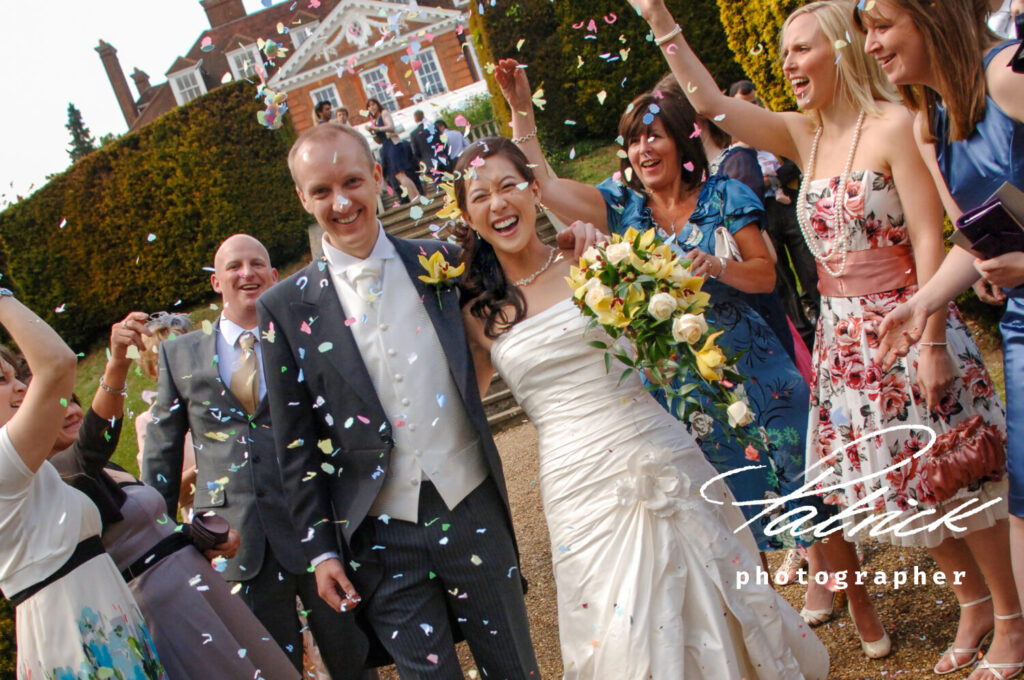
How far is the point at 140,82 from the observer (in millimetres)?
51406

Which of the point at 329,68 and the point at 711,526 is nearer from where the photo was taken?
the point at 711,526

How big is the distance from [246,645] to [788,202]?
5183 mm

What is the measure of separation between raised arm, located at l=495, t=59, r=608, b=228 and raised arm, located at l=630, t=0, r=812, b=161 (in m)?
0.58

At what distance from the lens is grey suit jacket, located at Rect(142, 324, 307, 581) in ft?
12.4

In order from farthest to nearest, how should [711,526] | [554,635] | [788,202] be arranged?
[788,202], [554,635], [711,526]

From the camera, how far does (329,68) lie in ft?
95.7

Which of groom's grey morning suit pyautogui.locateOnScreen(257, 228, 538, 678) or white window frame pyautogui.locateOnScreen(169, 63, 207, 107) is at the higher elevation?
white window frame pyautogui.locateOnScreen(169, 63, 207, 107)

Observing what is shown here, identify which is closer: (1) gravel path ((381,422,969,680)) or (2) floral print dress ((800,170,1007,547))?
(2) floral print dress ((800,170,1007,547))

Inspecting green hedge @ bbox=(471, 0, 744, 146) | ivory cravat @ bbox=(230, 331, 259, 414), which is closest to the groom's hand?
ivory cravat @ bbox=(230, 331, 259, 414)

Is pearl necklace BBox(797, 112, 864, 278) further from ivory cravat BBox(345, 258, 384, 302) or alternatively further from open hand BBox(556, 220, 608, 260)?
ivory cravat BBox(345, 258, 384, 302)

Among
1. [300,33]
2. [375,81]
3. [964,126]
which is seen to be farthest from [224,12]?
[964,126]

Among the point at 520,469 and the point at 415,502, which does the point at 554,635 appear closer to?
the point at 415,502

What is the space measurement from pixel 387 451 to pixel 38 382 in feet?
3.63

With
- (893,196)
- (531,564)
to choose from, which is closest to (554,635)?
(531,564)
